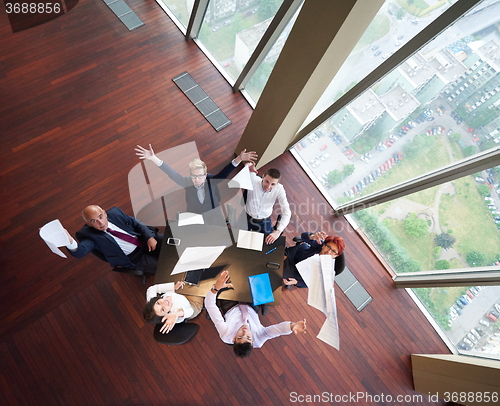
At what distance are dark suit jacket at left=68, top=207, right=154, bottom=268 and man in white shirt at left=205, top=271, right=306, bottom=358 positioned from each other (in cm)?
98

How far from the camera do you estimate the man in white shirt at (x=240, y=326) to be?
254 cm

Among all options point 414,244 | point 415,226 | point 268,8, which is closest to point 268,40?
point 268,8

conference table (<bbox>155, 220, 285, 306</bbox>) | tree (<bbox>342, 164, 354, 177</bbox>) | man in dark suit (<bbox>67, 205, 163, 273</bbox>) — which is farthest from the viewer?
tree (<bbox>342, 164, 354, 177</bbox>)

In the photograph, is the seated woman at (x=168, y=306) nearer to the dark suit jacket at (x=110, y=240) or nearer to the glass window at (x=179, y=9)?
the dark suit jacket at (x=110, y=240)

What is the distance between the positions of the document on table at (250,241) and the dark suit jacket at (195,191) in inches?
25.3

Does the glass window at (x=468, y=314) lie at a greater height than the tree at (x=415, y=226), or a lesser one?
lesser

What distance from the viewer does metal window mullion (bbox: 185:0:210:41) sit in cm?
465

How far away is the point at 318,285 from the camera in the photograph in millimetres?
2885

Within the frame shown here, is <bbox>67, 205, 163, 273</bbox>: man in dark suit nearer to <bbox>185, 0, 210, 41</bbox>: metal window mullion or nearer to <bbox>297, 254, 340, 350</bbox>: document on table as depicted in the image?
<bbox>297, 254, 340, 350</bbox>: document on table

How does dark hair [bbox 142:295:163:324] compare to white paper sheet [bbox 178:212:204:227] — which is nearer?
dark hair [bbox 142:295:163:324]

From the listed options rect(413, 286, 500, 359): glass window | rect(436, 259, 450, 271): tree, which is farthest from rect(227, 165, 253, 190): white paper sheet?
rect(413, 286, 500, 359): glass window

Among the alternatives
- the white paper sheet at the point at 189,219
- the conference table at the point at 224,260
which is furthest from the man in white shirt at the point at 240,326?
the white paper sheet at the point at 189,219

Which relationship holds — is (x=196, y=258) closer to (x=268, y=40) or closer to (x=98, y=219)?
(x=98, y=219)

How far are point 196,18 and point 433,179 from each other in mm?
4180
